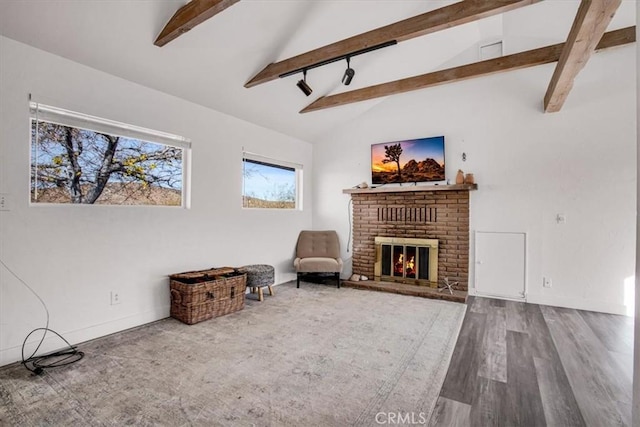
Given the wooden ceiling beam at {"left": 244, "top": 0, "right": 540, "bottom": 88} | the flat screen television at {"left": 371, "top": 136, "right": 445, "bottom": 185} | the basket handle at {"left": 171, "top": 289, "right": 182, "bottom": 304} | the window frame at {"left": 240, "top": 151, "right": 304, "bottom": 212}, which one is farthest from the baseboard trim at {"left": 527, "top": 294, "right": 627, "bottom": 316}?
the basket handle at {"left": 171, "top": 289, "right": 182, "bottom": 304}

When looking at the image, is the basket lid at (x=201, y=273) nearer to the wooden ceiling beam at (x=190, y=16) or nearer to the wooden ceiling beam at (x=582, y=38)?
the wooden ceiling beam at (x=190, y=16)

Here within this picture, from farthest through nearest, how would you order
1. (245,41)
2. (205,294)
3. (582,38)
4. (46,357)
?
(205,294), (245,41), (46,357), (582,38)

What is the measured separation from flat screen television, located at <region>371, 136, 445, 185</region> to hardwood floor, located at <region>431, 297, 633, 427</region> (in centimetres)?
224

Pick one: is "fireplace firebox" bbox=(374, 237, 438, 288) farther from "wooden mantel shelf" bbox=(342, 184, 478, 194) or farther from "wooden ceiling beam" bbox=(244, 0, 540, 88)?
"wooden ceiling beam" bbox=(244, 0, 540, 88)

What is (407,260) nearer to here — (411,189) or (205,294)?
(411,189)

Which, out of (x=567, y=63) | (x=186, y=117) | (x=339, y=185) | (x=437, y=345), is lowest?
(x=437, y=345)

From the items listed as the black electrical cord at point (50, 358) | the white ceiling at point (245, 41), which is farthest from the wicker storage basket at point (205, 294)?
the white ceiling at point (245, 41)

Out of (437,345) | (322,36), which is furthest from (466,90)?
(437,345)

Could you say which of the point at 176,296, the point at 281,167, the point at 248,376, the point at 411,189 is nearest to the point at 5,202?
the point at 176,296

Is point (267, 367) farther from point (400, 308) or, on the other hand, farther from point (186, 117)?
point (186, 117)

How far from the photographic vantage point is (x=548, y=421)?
1695 mm

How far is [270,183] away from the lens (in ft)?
16.1

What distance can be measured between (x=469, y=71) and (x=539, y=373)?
3.23 m

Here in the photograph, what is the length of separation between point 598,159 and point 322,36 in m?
3.61
